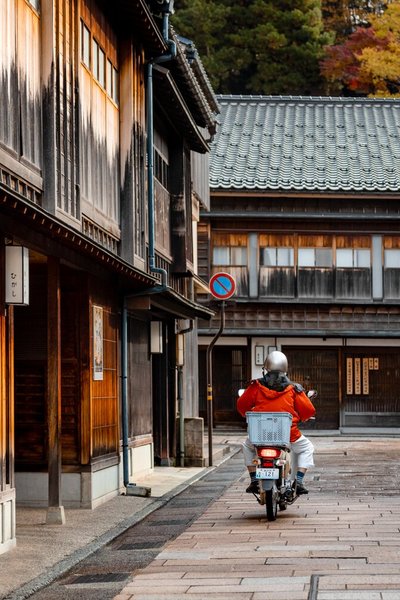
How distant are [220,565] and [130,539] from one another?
250cm

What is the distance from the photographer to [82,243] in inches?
482

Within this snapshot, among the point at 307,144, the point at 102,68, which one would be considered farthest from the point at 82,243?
the point at 307,144

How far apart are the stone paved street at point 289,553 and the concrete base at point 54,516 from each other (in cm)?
154

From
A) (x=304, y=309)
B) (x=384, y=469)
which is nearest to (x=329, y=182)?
(x=304, y=309)

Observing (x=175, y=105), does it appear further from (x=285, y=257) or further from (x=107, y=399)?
(x=285, y=257)

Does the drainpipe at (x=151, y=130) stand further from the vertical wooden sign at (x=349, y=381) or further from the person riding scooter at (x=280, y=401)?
the vertical wooden sign at (x=349, y=381)

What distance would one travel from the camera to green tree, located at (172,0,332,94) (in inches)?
2052

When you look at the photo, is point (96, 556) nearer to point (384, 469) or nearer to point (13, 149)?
point (13, 149)

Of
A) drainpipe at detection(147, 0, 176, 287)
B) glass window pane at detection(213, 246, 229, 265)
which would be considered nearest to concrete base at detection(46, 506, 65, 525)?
drainpipe at detection(147, 0, 176, 287)

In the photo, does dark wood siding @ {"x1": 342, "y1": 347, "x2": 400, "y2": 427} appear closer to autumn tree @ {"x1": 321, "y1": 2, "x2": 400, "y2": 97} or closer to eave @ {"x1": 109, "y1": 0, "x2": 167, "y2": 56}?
autumn tree @ {"x1": 321, "y1": 2, "x2": 400, "y2": 97}

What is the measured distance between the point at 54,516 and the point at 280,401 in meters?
2.98

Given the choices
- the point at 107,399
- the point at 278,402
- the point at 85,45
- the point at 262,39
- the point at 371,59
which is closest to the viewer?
the point at 278,402

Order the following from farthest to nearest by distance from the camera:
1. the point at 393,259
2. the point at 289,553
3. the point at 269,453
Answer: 1. the point at 393,259
2. the point at 269,453
3. the point at 289,553

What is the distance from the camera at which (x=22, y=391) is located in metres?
15.9
